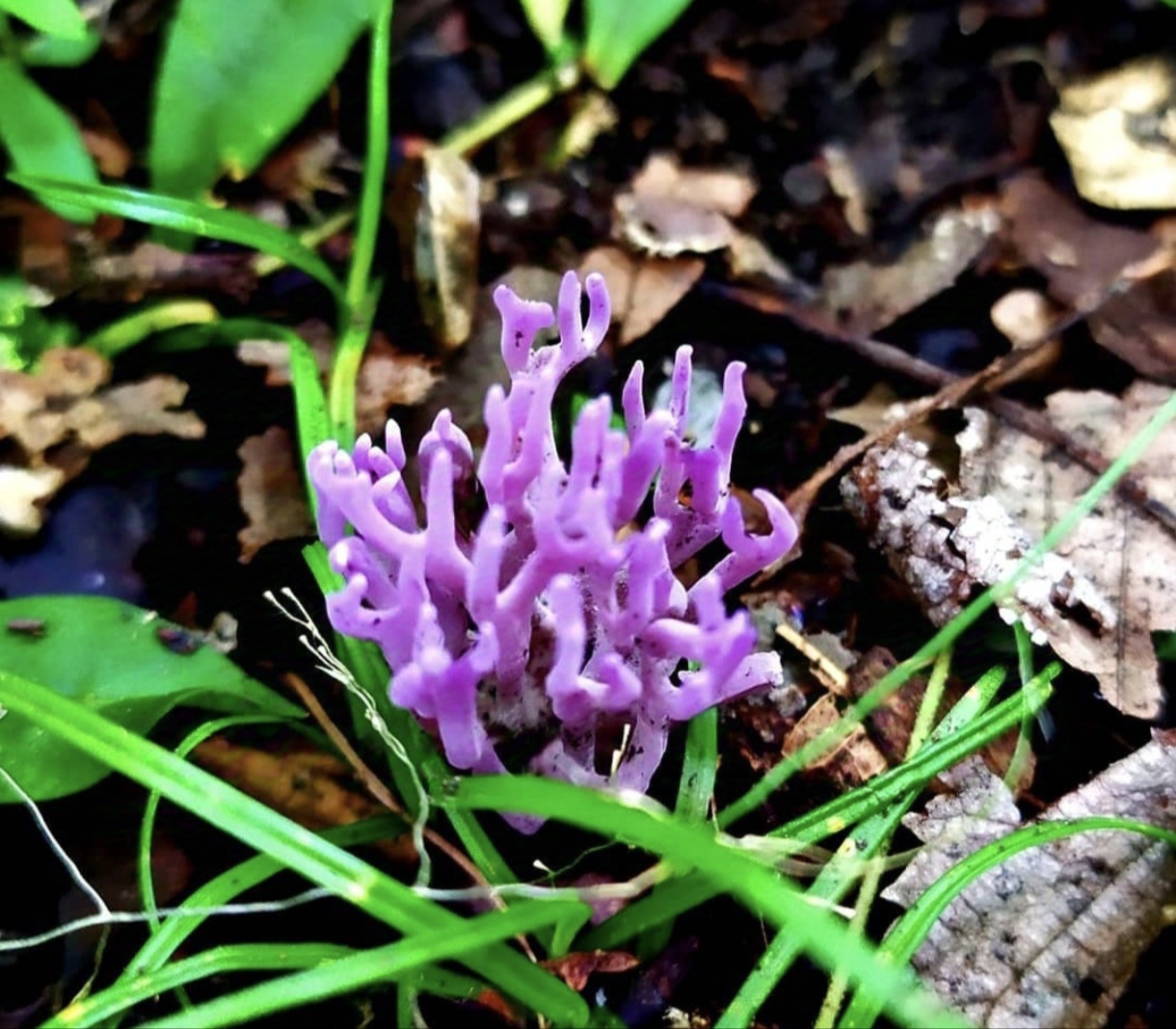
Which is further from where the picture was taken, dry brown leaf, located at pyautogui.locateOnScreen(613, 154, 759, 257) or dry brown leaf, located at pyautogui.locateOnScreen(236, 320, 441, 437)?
dry brown leaf, located at pyautogui.locateOnScreen(613, 154, 759, 257)

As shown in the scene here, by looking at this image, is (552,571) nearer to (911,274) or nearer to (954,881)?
(954,881)

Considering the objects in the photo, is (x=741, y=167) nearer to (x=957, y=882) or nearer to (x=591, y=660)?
(x=591, y=660)

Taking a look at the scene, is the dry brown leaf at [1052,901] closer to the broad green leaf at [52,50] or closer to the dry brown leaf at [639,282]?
the dry brown leaf at [639,282]

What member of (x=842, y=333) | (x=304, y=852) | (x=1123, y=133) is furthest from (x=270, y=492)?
(x=1123, y=133)

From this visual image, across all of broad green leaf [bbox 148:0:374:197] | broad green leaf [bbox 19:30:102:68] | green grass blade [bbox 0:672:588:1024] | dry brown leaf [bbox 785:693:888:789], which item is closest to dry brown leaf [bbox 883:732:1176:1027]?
dry brown leaf [bbox 785:693:888:789]

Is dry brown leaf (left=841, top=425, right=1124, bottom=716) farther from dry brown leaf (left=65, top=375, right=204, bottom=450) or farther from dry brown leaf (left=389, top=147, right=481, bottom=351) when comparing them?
dry brown leaf (left=65, top=375, right=204, bottom=450)

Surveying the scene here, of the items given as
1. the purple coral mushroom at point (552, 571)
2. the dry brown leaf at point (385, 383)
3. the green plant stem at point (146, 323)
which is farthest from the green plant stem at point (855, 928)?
the green plant stem at point (146, 323)
